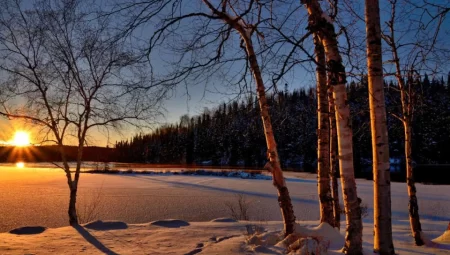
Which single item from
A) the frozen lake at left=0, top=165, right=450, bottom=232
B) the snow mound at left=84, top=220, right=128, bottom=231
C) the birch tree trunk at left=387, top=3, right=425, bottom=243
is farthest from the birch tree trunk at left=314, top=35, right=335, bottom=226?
the frozen lake at left=0, top=165, right=450, bottom=232

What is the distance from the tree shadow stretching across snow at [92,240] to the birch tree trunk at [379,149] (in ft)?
12.4

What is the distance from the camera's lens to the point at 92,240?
271 inches

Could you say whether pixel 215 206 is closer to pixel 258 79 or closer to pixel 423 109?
pixel 423 109

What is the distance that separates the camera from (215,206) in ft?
48.8

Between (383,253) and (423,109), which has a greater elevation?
(423,109)

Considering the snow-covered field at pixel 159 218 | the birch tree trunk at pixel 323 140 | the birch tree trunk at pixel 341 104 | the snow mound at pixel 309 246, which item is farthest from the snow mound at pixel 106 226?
the birch tree trunk at pixel 341 104

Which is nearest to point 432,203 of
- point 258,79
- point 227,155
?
point 258,79

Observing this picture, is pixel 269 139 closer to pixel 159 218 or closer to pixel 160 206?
pixel 159 218

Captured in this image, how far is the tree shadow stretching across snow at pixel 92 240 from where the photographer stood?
6.01 metres

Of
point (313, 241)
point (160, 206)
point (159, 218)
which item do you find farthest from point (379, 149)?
point (160, 206)

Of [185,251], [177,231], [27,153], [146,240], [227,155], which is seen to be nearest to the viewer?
[185,251]

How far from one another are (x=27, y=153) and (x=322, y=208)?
90431mm

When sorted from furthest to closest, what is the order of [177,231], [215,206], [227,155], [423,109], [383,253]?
1. [227,155]
2. [215,206]
3. [423,109]
4. [177,231]
5. [383,253]

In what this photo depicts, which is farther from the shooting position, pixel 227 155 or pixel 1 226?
pixel 227 155
